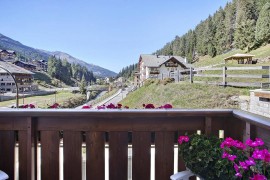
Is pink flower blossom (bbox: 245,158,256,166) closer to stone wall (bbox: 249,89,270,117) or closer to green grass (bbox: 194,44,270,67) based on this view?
stone wall (bbox: 249,89,270,117)

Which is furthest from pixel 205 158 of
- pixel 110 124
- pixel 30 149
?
pixel 30 149

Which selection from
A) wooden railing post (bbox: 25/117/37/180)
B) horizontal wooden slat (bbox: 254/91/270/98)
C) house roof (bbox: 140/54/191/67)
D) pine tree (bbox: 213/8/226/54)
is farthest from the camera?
pine tree (bbox: 213/8/226/54)

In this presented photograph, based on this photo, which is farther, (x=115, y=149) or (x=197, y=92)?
(x=197, y=92)

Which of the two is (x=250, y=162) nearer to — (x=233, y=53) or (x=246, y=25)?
(x=246, y=25)

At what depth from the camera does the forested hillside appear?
26.9m

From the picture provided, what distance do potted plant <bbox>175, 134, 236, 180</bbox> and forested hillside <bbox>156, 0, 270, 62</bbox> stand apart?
28.0m

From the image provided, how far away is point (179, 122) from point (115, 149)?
1.79ft

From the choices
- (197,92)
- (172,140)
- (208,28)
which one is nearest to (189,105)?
(197,92)

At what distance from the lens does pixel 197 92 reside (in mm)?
10234

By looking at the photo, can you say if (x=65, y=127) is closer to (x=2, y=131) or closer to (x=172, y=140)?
(x=2, y=131)

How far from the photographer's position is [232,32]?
4341cm

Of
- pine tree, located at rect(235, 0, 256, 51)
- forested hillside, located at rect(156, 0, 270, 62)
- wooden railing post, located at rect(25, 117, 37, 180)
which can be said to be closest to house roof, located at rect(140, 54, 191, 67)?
forested hillside, located at rect(156, 0, 270, 62)

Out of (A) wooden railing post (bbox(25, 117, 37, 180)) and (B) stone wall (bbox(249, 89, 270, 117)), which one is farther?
(B) stone wall (bbox(249, 89, 270, 117))

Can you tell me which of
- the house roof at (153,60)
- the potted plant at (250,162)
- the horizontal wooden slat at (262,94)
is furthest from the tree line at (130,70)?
the potted plant at (250,162)
